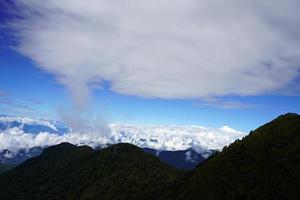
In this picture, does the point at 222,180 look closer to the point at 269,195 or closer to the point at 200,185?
the point at 200,185

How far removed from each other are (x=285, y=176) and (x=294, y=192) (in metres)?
14.3

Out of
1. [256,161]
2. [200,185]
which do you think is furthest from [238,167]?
[200,185]

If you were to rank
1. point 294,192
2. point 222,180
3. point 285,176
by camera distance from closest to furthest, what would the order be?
point 294,192, point 285,176, point 222,180

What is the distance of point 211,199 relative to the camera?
18162 cm

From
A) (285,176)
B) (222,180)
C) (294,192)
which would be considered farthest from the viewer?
(222,180)

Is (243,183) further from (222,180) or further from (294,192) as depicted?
(294,192)

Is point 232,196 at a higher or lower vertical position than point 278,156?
lower

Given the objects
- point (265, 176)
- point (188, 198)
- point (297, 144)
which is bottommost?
point (188, 198)

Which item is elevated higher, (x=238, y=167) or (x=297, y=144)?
(x=297, y=144)

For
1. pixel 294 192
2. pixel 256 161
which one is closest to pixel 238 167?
pixel 256 161

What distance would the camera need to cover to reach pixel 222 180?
19162 centimetres

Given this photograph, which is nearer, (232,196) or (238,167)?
(232,196)

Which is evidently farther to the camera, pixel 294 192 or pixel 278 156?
pixel 278 156

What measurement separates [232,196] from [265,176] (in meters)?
20.4
